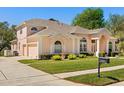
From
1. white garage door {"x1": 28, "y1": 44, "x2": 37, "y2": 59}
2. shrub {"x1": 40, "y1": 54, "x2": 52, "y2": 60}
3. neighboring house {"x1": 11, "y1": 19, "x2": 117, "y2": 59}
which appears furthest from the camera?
white garage door {"x1": 28, "y1": 44, "x2": 37, "y2": 59}

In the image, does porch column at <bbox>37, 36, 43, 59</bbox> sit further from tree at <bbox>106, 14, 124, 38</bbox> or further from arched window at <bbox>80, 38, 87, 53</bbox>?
tree at <bbox>106, 14, 124, 38</bbox>

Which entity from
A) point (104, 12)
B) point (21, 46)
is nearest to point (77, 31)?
point (21, 46)

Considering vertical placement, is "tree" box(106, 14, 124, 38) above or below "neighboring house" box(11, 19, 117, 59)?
above

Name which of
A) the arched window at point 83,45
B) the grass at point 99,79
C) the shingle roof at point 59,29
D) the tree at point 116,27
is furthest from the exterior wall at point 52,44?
the grass at point 99,79

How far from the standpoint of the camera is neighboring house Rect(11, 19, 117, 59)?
27.7m

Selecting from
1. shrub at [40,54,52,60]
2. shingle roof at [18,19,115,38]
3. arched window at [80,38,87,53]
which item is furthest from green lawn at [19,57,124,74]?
arched window at [80,38,87,53]

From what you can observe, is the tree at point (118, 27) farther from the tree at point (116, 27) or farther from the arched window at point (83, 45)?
the arched window at point (83, 45)

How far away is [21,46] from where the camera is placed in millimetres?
30609

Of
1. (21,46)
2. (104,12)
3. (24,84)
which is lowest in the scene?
(24,84)

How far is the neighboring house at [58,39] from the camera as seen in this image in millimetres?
27703

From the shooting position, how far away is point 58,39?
2845 centimetres

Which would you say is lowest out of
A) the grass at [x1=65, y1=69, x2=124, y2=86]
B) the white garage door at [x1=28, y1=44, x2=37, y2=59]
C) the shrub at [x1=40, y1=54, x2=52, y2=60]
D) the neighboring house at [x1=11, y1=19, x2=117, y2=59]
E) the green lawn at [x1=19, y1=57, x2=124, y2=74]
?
the grass at [x1=65, y1=69, x2=124, y2=86]
